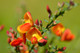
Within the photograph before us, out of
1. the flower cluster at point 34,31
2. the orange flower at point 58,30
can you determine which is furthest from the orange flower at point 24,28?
the orange flower at point 58,30

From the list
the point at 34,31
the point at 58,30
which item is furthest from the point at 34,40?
the point at 58,30

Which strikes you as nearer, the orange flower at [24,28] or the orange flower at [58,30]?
Result: the orange flower at [24,28]

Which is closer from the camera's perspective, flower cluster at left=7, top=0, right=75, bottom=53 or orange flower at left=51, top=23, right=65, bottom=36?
flower cluster at left=7, top=0, right=75, bottom=53

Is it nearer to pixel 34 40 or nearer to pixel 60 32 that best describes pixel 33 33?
pixel 34 40

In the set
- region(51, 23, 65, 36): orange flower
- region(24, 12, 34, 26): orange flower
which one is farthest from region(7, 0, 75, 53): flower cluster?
region(51, 23, 65, 36): orange flower

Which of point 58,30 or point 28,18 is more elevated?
point 28,18

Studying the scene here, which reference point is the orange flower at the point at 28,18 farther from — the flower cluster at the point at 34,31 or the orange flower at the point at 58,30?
the orange flower at the point at 58,30

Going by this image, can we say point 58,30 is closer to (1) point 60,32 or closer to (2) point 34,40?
(1) point 60,32

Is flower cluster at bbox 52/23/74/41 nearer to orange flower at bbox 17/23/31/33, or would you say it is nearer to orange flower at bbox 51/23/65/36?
orange flower at bbox 51/23/65/36

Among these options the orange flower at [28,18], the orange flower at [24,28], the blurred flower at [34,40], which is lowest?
the blurred flower at [34,40]

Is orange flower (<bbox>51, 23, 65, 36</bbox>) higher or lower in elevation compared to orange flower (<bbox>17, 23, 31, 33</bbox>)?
lower

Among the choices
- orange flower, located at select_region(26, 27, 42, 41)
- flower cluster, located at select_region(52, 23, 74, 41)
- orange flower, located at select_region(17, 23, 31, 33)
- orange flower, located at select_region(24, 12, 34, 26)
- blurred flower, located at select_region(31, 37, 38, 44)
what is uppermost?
orange flower, located at select_region(24, 12, 34, 26)

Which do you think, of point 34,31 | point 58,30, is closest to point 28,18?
point 34,31

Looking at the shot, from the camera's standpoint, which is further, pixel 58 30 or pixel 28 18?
pixel 58 30
